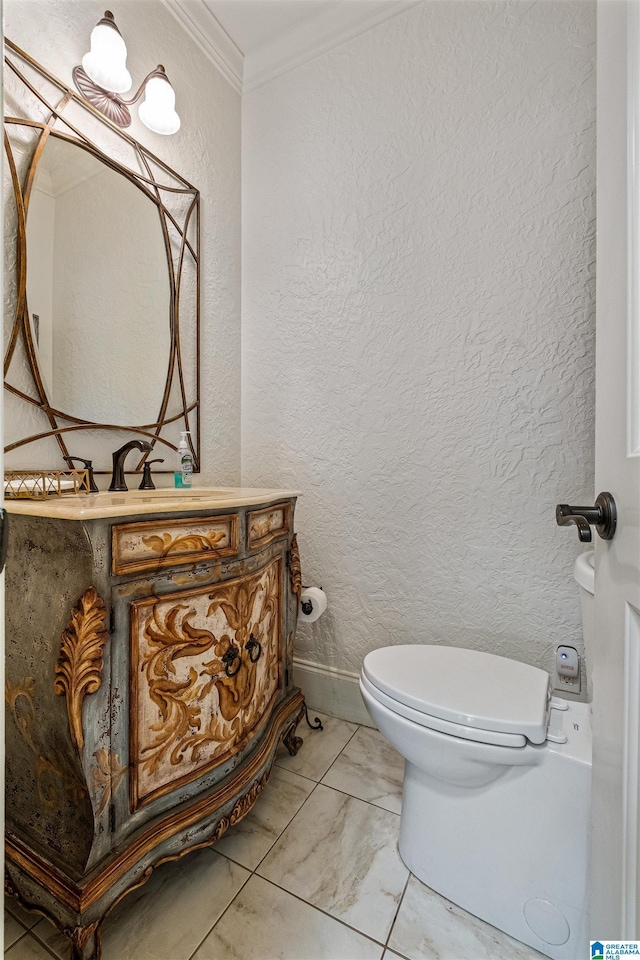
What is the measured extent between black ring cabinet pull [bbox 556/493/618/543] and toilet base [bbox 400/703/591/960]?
1.72 feet

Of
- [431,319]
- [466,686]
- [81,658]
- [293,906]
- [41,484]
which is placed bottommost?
[293,906]

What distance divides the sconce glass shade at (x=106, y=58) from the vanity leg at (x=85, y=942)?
77.7 inches

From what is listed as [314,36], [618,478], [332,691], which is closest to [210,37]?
[314,36]

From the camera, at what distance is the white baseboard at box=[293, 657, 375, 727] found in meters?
1.63

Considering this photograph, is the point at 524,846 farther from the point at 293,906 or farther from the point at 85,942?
the point at 85,942

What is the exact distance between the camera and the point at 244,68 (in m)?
1.83

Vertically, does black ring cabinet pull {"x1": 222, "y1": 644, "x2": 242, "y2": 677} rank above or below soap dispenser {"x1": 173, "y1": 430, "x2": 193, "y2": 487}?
below

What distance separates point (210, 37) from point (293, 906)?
2.74m

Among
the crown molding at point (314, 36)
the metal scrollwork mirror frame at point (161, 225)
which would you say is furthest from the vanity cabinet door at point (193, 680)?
the crown molding at point (314, 36)

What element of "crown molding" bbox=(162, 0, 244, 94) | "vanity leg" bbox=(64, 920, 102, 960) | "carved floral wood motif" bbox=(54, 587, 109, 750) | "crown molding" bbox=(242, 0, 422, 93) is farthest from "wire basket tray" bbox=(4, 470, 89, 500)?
"crown molding" bbox=(242, 0, 422, 93)

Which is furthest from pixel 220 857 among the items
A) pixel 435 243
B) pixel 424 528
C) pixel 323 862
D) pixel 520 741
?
pixel 435 243

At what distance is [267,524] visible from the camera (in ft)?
3.92

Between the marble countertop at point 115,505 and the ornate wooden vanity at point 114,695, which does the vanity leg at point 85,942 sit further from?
the marble countertop at point 115,505
